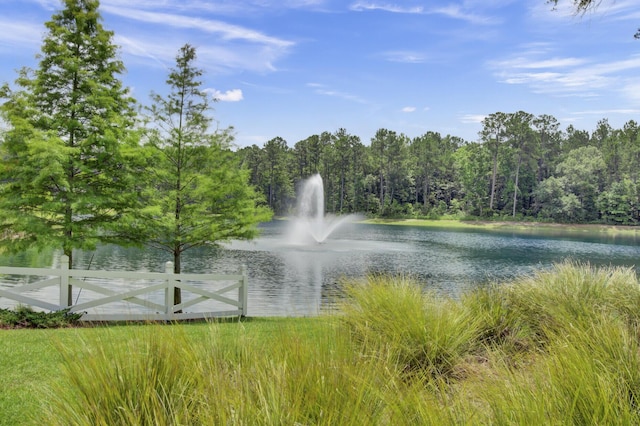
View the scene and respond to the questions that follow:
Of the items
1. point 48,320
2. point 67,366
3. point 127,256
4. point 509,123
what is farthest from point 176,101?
point 509,123

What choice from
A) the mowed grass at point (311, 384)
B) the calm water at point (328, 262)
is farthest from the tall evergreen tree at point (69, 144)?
the mowed grass at point (311, 384)

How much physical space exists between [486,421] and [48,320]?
995 cm

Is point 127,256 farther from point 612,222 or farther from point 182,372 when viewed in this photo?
point 612,222

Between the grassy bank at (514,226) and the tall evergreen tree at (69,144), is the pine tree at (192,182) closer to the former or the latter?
the tall evergreen tree at (69,144)

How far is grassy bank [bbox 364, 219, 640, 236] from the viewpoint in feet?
236

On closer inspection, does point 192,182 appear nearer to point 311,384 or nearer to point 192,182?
point 192,182

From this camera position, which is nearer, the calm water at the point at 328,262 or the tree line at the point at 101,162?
the tree line at the point at 101,162

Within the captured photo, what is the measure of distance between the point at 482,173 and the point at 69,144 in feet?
288

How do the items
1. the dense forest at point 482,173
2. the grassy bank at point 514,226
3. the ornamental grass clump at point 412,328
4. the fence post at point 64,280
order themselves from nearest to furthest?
the ornamental grass clump at point 412,328
the fence post at point 64,280
the grassy bank at point 514,226
the dense forest at point 482,173

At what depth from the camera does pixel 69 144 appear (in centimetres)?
1384

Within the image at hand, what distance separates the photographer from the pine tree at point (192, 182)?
48.7 feet

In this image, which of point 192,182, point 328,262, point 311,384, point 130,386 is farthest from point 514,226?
point 130,386

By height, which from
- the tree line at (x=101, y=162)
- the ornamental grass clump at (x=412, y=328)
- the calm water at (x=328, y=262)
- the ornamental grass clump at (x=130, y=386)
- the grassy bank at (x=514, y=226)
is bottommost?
the calm water at (x=328, y=262)

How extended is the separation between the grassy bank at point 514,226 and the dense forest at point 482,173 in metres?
3.31
